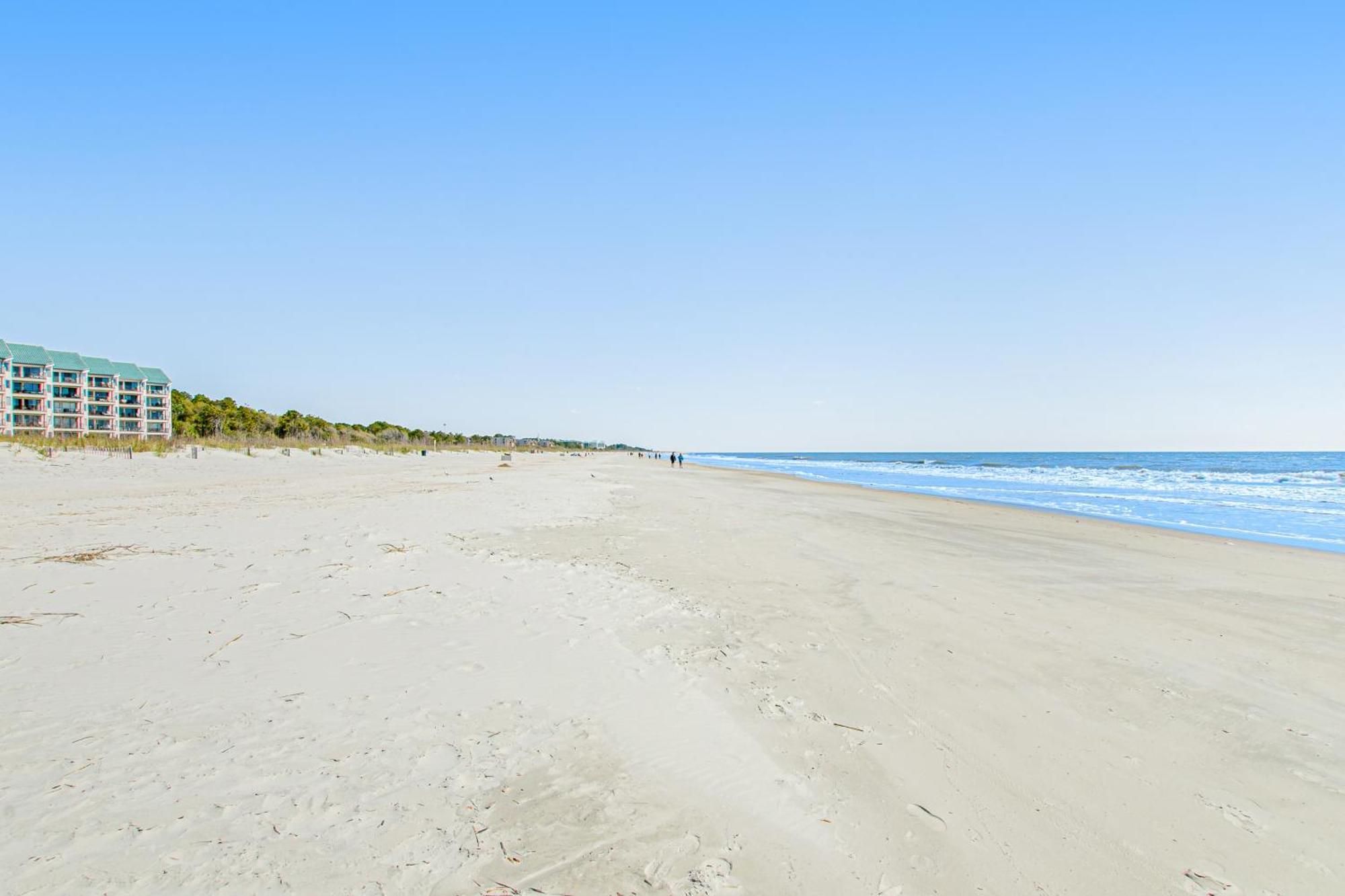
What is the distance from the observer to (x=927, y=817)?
10.6 ft

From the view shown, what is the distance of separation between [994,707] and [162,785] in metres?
5.44

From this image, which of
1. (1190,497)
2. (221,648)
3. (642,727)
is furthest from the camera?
(1190,497)

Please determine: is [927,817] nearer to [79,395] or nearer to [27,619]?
[27,619]

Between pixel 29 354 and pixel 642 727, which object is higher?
pixel 29 354

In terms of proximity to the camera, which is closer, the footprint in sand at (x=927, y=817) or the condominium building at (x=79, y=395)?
the footprint in sand at (x=927, y=817)

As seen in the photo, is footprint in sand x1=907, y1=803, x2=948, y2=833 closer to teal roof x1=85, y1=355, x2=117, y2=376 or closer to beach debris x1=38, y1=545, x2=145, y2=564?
beach debris x1=38, y1=545, x2=145, y2=564

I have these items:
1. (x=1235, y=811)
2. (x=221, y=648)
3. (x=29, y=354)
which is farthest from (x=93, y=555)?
(x=29, y=354)

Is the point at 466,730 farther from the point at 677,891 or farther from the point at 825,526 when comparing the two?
the point at 825,526

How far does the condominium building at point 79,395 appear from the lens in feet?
210

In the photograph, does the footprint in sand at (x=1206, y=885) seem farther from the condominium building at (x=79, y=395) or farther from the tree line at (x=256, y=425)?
the condominium building at (x=79, y=395)

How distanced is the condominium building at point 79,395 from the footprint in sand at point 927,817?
77545mm

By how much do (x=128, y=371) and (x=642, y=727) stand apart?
99.9 meters

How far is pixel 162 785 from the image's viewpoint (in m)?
3.08

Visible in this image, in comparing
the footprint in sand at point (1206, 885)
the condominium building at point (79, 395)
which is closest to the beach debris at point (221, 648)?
the footprint in sand at point (1206, 885)
